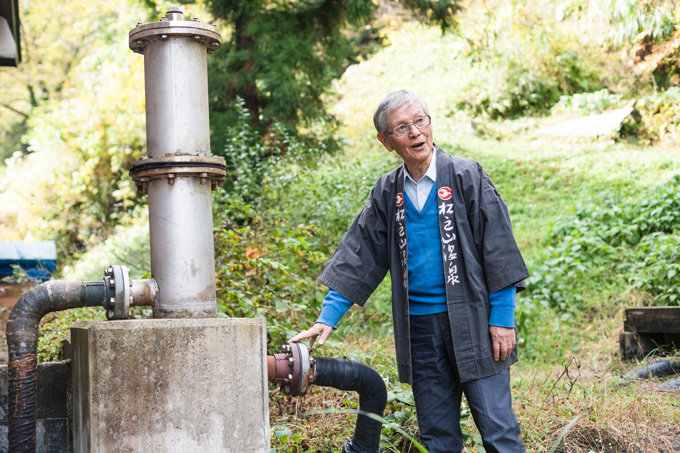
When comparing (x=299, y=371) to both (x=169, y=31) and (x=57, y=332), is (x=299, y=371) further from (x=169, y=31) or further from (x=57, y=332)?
(x=57, y=332)

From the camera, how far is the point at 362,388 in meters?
2.76

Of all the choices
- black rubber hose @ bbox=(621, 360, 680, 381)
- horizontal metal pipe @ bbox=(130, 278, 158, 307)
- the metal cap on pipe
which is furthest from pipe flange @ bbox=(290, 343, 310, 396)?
black rubber hose @ bbox=(621, 360, 680, 381)

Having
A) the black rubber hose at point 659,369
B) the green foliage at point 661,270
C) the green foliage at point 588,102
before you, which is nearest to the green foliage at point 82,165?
the green foliage at point 588,102

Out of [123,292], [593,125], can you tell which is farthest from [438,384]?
[593,125]

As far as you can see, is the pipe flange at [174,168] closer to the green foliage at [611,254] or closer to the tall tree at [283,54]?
the green foliage at [611,254]

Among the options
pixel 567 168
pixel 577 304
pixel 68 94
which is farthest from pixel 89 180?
pixel 577 304

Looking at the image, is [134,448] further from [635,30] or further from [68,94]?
[68,94]

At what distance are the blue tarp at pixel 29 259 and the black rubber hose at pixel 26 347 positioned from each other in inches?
159

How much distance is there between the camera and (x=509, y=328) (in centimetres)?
245

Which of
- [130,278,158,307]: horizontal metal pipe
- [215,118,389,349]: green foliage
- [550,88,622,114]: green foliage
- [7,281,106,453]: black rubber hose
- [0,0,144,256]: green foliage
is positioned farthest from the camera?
[0,0,144,256]: green foliage

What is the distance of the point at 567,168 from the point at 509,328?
27.9ft

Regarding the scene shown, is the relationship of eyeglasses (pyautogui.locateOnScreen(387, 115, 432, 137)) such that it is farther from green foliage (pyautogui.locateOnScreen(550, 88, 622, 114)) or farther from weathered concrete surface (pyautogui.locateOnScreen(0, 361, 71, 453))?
green foliage (pyautogui.locateOnScreen(550, 88, 622, 114))

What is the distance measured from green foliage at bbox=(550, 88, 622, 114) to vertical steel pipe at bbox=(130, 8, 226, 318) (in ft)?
37.1

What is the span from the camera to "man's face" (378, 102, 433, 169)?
2.57 m
